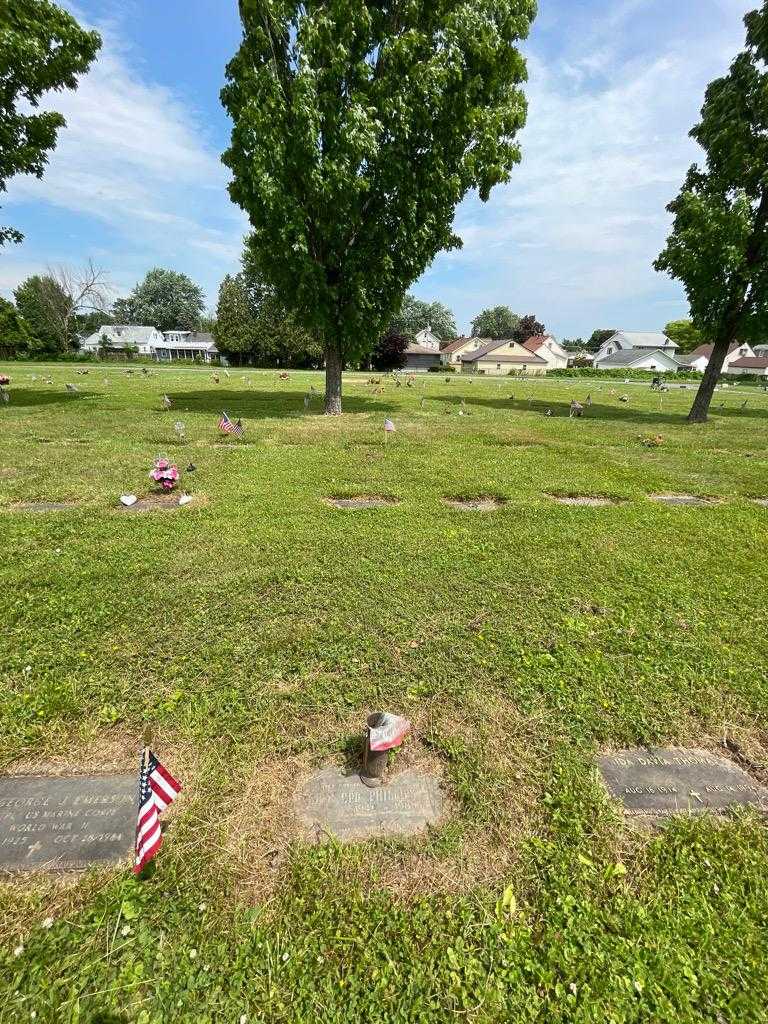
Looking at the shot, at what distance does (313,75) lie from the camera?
10727 millimetres

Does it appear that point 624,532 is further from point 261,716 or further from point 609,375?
point 609,375

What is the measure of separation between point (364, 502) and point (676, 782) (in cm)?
504

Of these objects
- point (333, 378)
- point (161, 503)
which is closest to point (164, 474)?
point (161, 503)

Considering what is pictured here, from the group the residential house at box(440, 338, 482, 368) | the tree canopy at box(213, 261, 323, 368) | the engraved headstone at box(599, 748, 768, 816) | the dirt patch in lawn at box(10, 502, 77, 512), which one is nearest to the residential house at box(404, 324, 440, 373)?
the residential house at box(440, 338, 482, 368)

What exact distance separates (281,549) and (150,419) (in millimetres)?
10392

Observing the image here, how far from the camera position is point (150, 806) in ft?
6.46

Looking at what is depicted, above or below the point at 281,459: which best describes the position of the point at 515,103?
above

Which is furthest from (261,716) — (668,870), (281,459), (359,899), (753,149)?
(753,149)

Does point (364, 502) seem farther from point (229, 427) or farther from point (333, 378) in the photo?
point (333, 378)

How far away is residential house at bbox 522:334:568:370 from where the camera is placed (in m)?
80.2

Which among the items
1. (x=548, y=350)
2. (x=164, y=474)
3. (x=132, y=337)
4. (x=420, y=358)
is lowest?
(x=164, y=474)

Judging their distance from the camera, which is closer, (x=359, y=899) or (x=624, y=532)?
(x=359, y=899)

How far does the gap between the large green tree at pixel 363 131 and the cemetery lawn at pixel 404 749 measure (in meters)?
8.73

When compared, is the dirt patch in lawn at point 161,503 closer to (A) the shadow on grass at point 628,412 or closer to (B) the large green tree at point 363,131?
(B) the large green tree at point 363,131
